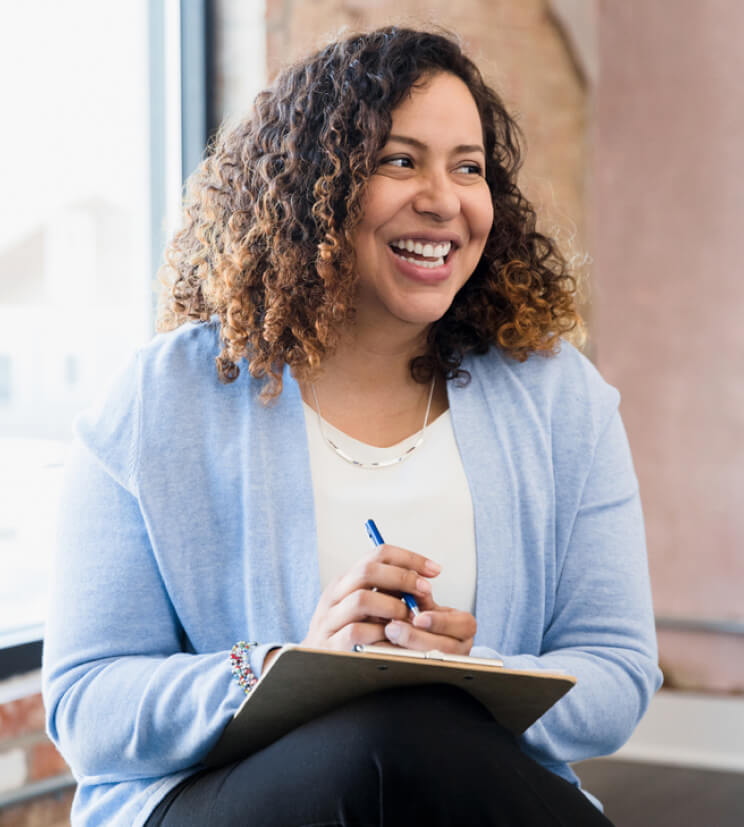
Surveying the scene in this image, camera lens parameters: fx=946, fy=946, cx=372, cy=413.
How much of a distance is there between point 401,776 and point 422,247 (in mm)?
694

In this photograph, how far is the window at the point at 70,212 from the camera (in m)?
1.75

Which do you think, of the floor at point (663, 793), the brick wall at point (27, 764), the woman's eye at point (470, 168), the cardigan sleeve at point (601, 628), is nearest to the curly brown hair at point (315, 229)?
the woman's eye at point (470, 168)

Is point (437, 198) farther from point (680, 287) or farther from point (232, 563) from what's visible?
point (680, 287)

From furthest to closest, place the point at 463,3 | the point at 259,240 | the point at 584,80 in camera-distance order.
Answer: the point at 584,80 → the point at 463,3 → the point at 259,240

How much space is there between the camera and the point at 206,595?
125cm

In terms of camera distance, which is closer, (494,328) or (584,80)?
(494,328)

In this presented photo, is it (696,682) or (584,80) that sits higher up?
(584,80)

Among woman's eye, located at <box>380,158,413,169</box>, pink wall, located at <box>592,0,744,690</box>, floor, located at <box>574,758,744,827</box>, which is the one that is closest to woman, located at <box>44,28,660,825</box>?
woman's eye, located at <box>380,158,413,169</box>

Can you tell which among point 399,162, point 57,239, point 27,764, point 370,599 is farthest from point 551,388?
point 27,764

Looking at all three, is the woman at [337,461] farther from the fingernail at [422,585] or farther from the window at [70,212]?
the window at [70,212]

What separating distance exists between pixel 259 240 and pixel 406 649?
625mm

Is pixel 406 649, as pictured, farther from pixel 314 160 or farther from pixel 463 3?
pixel 463 3

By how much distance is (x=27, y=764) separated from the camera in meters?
1.71

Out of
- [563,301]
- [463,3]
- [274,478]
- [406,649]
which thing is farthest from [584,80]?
[406,649]
